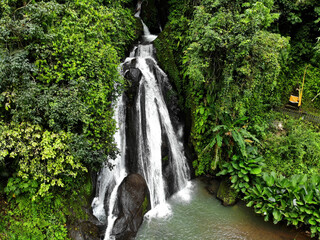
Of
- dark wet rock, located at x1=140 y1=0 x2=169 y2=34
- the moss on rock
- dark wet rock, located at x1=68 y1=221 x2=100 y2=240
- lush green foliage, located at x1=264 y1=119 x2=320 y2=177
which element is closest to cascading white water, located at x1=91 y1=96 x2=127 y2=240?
dark wet rock, located at x1=68 y1=221 x2=100 y2=240

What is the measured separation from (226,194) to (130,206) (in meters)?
4.04

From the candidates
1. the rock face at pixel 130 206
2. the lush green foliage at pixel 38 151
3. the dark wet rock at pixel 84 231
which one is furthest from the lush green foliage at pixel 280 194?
the lush green foliage at pixel 38 151

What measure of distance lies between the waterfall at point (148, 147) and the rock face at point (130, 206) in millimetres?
306

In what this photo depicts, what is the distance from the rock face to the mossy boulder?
3.12 meters

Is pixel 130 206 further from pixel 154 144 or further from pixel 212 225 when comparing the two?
pixel 212 225

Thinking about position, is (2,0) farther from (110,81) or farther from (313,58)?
(313,58)

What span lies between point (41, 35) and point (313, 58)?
13.4m

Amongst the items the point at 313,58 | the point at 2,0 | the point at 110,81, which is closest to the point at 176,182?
the point at 110,81

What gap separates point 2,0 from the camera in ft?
17.2

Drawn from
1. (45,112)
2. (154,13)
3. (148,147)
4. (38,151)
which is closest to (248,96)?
(148,147)

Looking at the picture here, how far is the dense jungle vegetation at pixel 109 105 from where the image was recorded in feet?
17.7

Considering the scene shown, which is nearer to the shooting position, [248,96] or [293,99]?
[248,96]

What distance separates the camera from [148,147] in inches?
353

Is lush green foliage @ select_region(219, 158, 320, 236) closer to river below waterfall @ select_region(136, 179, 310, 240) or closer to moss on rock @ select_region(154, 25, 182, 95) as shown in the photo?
river below waterfall @ select_region(136, 179, 310, 240)
